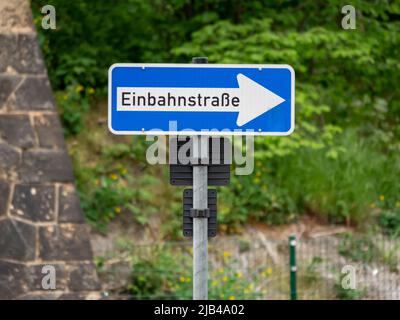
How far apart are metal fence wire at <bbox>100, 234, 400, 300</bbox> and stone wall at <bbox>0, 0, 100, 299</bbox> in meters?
1.79

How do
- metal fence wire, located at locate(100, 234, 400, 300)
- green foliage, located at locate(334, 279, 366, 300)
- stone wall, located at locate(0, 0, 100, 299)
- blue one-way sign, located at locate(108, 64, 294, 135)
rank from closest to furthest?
blue one-way sign, located at locate(108, 64, 294, 135)
stone wall, located at locate(0, 0, 100, 299)
metal fence wire, located at locate(100, 234, 400, 300)
green foliage, located at locate(334, 279, 366, 300)

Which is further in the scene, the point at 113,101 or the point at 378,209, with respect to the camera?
the point at 378,209

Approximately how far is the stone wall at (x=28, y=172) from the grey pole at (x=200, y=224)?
3946 millimetres

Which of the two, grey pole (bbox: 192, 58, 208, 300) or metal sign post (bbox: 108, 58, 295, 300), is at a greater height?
metal sign post (bbox: 108, 58, 295, 300)

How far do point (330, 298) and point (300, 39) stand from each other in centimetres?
309

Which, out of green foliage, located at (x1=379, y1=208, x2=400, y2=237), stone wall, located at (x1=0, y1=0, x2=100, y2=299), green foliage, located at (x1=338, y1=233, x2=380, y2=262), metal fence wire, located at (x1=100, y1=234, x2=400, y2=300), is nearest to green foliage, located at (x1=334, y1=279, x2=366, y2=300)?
metal fence wire, located at (x1=100, y1=234, x2=400, y2=300)

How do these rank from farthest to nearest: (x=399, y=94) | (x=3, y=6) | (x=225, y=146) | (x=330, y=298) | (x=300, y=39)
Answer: (x=399, y=94) → (x=300, y=39) → (x=330, y=298) → (x=3, y=6) → (x=225, y=146)

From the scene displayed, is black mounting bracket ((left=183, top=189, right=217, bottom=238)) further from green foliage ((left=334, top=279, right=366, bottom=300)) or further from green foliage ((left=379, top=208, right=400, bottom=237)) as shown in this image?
green foliage ((left=379, top=208, right=400, bottom=237))

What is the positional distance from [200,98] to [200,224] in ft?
2.13

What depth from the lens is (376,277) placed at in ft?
35.6

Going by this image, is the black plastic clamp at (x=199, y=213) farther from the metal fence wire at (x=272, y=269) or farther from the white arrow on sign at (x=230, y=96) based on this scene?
the metal fence wire at (x=272, y=269)

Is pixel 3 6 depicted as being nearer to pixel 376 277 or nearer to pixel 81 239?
pixel 81 239

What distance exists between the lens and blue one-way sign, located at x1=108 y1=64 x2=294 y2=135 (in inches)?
191

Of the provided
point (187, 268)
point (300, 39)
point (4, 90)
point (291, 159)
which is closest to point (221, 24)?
point (300, 39)
